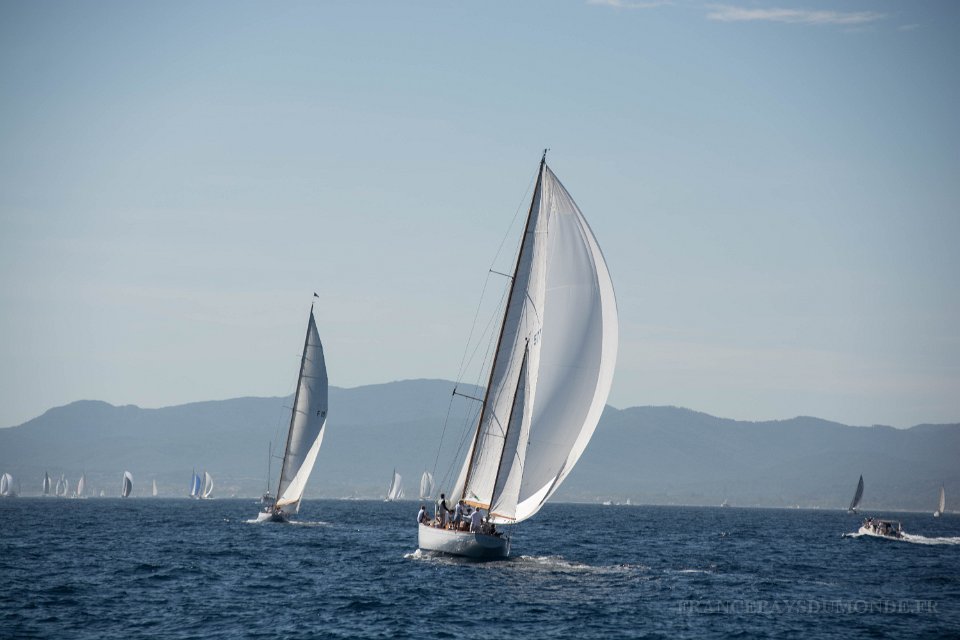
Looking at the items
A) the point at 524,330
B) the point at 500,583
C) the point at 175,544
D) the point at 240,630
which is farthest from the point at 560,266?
the point at 175,544

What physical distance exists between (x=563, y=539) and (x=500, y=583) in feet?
109

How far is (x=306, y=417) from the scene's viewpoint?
8000cm

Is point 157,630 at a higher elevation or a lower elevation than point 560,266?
lower

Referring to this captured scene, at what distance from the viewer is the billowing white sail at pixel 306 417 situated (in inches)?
3115

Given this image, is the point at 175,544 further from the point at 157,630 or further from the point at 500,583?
the point at 157,630

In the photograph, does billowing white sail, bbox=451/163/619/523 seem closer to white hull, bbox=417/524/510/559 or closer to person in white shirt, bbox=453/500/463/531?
white hull, bbox=417/524/510/559

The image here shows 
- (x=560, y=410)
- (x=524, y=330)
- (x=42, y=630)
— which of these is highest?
(x=524, y=330)

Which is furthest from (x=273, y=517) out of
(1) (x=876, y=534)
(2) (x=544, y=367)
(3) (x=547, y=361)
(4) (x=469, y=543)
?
(1) (x=876, y=534)

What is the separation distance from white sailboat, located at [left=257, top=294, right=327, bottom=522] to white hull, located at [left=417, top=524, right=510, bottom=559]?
29.8 metres

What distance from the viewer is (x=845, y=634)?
36.9 metres

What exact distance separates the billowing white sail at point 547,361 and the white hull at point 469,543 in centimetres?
109

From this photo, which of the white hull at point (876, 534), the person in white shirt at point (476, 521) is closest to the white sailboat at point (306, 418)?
the person in white shirt at point (476, 521)

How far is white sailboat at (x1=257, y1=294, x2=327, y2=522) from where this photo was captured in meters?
79.1

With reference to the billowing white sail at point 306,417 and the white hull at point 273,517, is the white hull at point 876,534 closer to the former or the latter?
the billowing white sail at point 306,417
